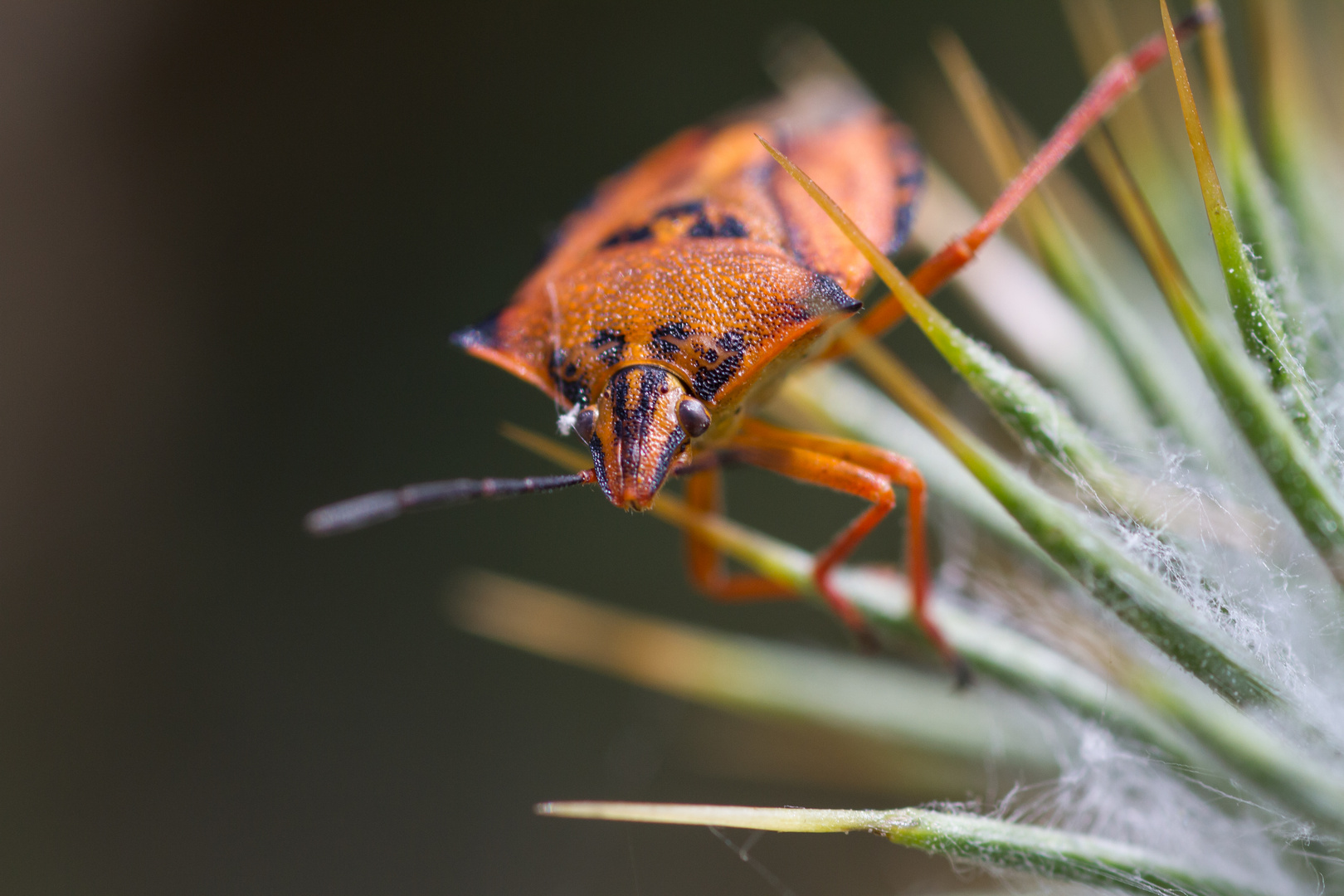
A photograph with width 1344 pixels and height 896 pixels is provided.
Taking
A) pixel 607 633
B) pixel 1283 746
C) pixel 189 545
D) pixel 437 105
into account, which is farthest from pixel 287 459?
pixel 1283 746

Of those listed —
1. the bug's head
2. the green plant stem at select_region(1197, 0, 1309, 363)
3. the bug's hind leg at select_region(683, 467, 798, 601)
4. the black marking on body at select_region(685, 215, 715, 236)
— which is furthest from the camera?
the bug's hind leg at select_region(683, 467, 798, 601)

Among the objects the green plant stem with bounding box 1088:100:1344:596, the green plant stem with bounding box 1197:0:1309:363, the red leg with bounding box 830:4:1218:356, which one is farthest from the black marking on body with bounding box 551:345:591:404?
the green plant stem with bounding box 1197:0:1309:363

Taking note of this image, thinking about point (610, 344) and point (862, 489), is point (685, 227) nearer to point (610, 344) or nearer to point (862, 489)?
point (610, 344)

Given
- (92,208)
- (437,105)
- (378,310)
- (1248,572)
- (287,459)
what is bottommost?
(1248,572)

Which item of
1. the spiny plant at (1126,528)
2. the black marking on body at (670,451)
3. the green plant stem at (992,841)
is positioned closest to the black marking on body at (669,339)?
the black marking on body at (670,451)

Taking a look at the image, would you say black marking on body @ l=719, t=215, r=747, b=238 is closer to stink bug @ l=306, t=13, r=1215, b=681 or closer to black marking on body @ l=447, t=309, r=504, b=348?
stink bug @ l=306, t=13, r=1215, b=681

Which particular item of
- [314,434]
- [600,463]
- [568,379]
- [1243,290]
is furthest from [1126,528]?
[314,434]

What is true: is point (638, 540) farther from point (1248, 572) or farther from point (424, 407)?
point (1248, 572)
